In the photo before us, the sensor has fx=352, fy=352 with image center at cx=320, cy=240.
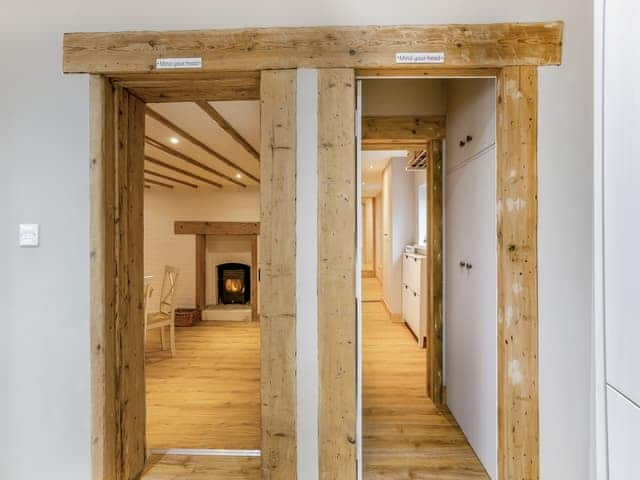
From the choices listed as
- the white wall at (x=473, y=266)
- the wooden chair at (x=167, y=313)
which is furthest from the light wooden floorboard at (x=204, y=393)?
the white wall at (x=473, y=266)

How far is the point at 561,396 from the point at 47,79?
2.93m

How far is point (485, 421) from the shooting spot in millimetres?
1965

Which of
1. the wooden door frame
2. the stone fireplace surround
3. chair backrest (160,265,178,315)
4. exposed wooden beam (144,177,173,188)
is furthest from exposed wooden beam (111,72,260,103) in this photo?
the stone fireplace surround

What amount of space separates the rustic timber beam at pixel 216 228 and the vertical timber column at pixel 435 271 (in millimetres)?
3680

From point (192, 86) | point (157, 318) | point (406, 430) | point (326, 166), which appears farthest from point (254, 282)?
point (326, 166)

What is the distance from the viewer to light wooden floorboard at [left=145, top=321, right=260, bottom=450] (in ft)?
7.55

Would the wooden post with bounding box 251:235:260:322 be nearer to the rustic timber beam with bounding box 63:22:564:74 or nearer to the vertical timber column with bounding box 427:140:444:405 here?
the vertical timber column with bounding box 427:140:444:405

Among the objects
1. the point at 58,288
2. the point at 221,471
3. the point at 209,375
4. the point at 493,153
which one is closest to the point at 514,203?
the point at 493,153

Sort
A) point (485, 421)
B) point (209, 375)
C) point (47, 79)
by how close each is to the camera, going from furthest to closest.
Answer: point (209, 375) < point (485, 421) < point (47, 79)

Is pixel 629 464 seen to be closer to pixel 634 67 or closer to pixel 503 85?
pixel 634 67

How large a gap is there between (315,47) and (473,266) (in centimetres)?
153

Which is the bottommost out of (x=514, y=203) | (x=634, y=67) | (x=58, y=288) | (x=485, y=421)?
(x=485, y=421)

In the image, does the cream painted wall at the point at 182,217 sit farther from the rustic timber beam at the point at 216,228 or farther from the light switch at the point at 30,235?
the light switch at the point at 30,235

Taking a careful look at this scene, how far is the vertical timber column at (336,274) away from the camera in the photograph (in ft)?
5.53
